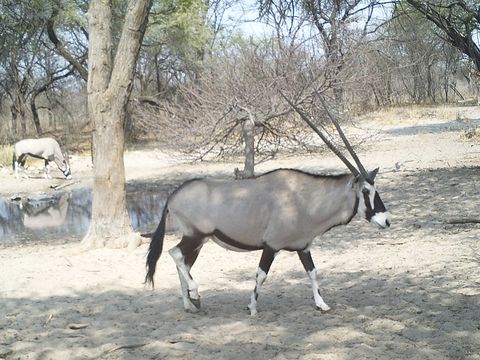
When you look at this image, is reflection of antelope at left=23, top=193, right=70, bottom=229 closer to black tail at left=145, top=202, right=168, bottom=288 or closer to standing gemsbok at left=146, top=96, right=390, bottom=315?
black tail at left=145, top=202, right=168, bottom=288

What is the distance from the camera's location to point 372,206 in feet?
18.1

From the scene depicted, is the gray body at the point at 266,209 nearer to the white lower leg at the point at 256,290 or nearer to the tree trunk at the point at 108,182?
the white lower leg at the point at 256,290

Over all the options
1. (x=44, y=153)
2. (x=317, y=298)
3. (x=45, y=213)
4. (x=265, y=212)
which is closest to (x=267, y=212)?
(x=265, y=212)

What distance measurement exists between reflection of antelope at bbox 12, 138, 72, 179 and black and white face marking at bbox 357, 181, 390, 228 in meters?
16.8

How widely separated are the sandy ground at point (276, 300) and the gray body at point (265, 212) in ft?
1.57

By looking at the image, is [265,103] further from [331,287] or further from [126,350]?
[126,350]

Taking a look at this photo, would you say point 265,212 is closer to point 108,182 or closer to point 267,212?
point 267,212

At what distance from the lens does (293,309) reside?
5.85 meters

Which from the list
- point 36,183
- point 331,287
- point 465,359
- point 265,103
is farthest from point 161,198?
point 465,359

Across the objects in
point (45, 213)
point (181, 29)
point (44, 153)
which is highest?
point (181, 29)

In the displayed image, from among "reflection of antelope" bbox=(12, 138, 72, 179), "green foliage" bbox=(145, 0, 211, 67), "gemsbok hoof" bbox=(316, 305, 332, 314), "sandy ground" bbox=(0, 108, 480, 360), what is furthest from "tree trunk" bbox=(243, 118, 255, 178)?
"green foliage" bbox=(145, 0, 211, 67)

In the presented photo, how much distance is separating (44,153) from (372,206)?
17528mm

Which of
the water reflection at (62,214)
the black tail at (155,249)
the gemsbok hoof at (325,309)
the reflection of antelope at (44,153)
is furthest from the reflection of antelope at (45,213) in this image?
the gemsbok hoof at (325,309)

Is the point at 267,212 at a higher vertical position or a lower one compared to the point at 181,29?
lower
